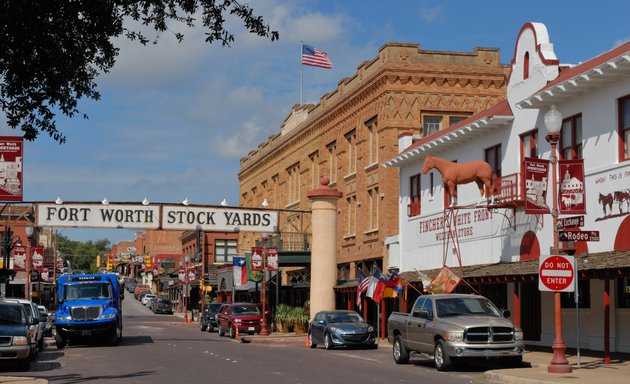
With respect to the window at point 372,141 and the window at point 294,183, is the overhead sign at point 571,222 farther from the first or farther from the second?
the window at point 294,183

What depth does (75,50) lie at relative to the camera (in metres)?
14.8

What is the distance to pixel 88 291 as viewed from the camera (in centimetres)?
3659

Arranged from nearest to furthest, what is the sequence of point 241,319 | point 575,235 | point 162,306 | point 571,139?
point 575,235
point 571,139
point 241,319
point 162,306

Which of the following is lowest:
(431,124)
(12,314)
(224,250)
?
(12,314)

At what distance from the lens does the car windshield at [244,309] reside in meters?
47.7

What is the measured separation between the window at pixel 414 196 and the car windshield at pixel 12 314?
19.9 m

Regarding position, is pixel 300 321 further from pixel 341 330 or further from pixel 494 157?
pixel 494 157

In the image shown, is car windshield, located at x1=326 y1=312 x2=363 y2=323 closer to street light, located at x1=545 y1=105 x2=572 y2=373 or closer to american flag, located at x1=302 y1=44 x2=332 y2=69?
street light, located at x1=545 y1=105 x2=572 y2=373

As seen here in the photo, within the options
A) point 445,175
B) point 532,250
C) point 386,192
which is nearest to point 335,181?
point 386,192

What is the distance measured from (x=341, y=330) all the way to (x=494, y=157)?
845 cm

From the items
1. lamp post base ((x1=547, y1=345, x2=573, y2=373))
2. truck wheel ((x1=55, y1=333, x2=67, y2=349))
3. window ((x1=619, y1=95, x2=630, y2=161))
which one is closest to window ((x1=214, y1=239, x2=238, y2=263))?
truck wheel ((x1=55, y1=333, x2=67, y2=349))

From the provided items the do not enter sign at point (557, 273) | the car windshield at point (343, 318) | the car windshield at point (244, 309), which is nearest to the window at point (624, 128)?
the do not enter sign at point (557, 273)

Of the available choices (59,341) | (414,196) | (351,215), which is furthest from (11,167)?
(351,215)

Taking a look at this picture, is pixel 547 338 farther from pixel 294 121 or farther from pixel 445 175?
pixel 294 121
